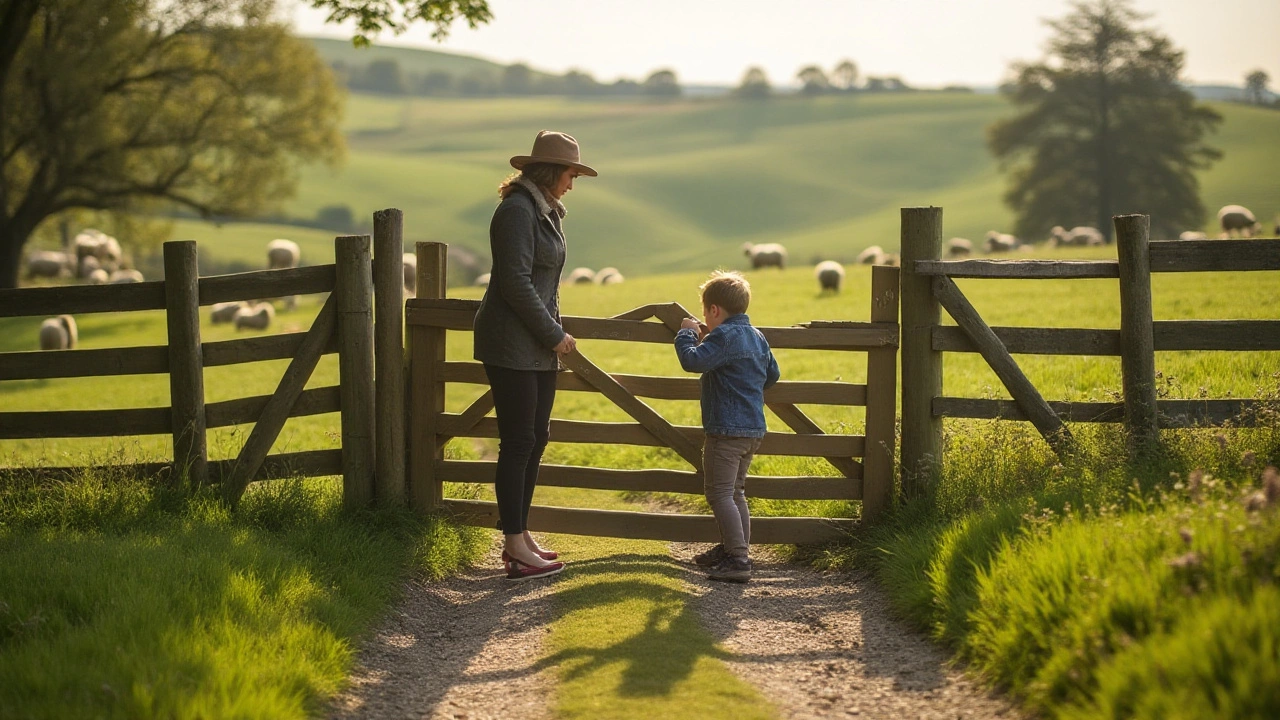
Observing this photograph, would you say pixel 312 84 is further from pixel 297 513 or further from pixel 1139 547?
pixel 1139 547

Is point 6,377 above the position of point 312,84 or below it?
below

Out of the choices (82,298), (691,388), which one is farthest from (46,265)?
(691,388)

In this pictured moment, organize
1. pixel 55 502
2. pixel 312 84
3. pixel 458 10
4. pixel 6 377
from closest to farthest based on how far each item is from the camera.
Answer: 1. pixel 55 502
2. pixel 6 377
3. pixel 458 10
4. pixel 312 84

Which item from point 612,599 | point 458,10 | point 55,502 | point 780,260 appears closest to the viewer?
point 612,599

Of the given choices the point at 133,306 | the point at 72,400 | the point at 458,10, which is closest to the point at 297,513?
the point at 133,306

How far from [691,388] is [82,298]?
4.08m

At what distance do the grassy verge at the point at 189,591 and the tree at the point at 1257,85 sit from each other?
107445 millimetres

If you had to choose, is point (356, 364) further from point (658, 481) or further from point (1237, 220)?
point (1237, 220)

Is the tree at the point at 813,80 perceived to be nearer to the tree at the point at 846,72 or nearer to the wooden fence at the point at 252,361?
the tree at the point at 846,72

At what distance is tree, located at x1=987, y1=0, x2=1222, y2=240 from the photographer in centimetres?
5519

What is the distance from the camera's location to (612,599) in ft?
19.7

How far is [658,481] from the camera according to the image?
7242 mm

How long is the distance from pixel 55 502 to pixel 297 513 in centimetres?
144

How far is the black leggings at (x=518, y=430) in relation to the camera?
6332mm
